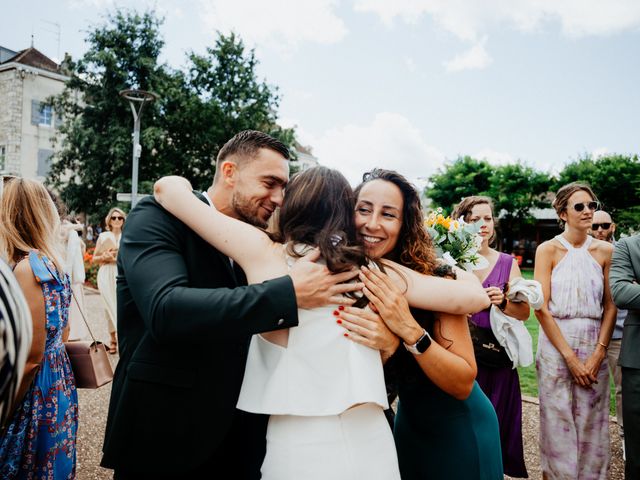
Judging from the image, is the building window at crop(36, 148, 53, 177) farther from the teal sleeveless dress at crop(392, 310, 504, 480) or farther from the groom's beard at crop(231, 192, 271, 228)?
the teal sleeveless dress at crop(392, 310, 504, 480)

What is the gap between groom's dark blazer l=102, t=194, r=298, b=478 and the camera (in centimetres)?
167

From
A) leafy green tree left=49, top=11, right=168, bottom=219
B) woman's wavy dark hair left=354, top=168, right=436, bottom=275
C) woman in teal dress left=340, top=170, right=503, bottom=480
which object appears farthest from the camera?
leafy green tree left=49, top=11, right=168, bottom=219

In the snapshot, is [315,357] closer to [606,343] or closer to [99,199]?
[606,343]

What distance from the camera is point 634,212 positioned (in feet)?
93.3

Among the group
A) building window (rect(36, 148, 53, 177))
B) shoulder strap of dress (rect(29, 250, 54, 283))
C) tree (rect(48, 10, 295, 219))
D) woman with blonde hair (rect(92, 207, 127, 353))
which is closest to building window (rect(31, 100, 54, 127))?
building window (rect(36, 148, 53, 177))

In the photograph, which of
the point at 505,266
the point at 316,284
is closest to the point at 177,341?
the point at 316,284

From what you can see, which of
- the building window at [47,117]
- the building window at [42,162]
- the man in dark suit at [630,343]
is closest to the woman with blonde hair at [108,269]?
the man in dark suit at [630,343]

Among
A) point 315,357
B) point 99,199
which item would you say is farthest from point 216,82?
point 315,357

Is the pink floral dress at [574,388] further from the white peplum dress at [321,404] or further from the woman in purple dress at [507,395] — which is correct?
the white peplum dress at [321,404]

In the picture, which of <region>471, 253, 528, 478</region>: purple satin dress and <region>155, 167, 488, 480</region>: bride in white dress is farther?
<region>471, 253, 528, 478</region>: purple satin dress

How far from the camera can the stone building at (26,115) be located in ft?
101

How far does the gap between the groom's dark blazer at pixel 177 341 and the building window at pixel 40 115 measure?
35.8m

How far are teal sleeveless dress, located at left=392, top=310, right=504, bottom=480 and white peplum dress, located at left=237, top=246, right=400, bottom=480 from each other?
0.63 metres

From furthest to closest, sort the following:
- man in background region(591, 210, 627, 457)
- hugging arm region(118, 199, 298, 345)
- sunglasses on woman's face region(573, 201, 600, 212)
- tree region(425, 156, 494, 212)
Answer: tree region(425, 156, 494, 212) → man in background region(591, 210, 627, 457) → sunglasses on woman's face region(573, 201, 600, 212) → hugging arm region(118, 199, 298, 345)
